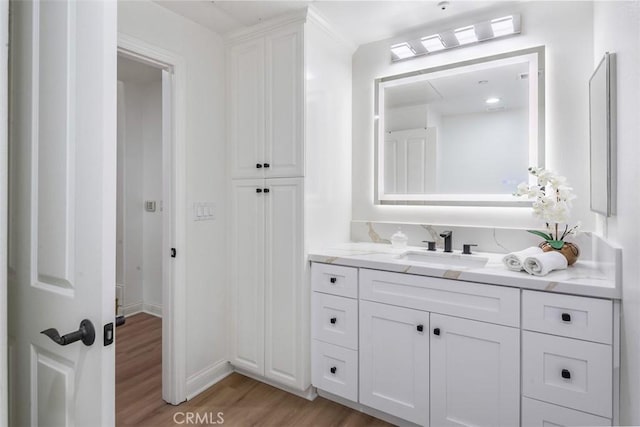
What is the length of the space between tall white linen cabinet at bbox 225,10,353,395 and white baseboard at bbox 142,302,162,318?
1508 mm

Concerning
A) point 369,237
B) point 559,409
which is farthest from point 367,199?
point 559,409

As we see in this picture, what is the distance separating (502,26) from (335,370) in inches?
88.3

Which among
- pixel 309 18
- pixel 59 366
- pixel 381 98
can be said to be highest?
pixel 309 18

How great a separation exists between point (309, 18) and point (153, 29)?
88cm

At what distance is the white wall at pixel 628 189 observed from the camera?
3.59 feet

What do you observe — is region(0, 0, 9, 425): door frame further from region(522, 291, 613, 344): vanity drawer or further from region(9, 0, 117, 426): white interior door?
region(522, 291, 613, 344): vanity drawer

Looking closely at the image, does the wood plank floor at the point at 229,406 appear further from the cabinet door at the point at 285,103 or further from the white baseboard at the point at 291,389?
the cabinet door at the point at 285,103

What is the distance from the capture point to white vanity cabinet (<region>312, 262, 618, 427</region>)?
4.55 feet

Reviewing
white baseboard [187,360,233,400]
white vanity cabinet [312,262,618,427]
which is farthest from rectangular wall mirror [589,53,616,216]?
white baseboard [187,360,233,400]

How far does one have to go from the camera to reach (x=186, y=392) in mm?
2121

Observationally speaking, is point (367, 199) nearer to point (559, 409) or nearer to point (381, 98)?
point (381, 98)

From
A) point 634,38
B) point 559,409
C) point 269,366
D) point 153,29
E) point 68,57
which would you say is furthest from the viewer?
point 269,366

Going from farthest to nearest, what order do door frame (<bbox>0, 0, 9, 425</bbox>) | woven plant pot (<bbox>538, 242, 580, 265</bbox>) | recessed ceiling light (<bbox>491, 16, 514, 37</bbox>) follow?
1. recessed ceiling light (<bbox>491, 16, 514, 37</bbox>)
2. woven plant pot (<bbox>538, 242, 580, 265</bbox>)
3. door frame (<bbox>0, 0, 9, 425</bbox>)

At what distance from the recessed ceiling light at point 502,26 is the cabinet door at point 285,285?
4.83 ft
